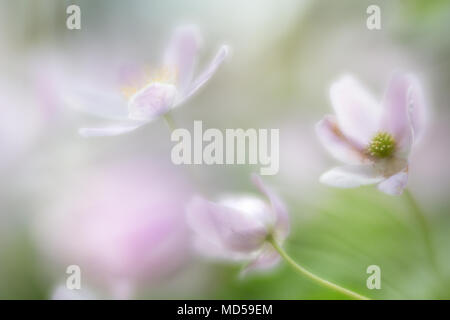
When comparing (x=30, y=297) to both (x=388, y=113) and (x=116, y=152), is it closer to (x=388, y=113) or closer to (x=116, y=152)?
(x=116, y=152)

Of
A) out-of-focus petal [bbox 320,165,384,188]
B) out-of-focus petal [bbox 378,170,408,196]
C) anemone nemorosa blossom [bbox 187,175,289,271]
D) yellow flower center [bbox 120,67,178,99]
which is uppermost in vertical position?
yellow flower center [bbox 120,67,178,99]

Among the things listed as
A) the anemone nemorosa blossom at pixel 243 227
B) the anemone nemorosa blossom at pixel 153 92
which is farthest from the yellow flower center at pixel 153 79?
the anemone nemorosa blossom at pixel 243 227

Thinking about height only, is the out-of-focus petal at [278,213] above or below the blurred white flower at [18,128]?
below

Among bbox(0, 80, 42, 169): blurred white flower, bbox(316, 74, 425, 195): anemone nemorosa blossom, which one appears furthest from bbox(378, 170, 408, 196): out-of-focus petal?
bbox(0, 80, 42, 169): blurred white flower

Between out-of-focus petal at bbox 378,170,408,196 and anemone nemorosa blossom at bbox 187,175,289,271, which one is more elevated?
out-of-focus petal at bbox 378,170,408,196

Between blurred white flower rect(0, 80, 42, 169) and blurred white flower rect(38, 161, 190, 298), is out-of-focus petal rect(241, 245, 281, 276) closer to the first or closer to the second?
blurred white flower rect(38, 161, 190, 298)

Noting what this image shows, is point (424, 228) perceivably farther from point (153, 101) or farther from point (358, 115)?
point (153, 101)

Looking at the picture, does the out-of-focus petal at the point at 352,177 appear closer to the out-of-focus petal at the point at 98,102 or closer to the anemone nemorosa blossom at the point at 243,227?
the anemone nemorosa blossom at the point at 243,227
